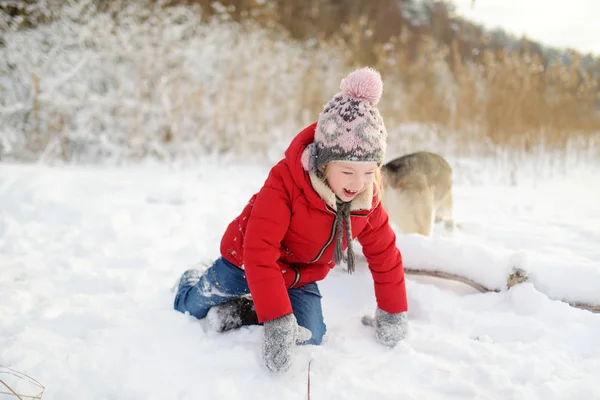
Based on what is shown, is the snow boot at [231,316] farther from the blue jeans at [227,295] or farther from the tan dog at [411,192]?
the tan dog at [411,192]

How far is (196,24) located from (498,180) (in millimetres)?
5360

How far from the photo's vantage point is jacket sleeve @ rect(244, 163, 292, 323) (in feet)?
5.00

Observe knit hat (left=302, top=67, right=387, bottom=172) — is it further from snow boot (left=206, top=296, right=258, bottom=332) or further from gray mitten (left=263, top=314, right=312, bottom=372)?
snow boot (left=206, top=296, right=258, bottom=332)

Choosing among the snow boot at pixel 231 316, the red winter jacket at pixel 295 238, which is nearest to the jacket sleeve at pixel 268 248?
the red winter jacket at pixel 295 238

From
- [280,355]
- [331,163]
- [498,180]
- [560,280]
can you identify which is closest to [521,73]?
[498,180]

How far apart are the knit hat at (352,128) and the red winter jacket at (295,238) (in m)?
0.09

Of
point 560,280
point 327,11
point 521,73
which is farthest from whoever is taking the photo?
point 327,11

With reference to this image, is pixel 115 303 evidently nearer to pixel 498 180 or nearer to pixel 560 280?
pixel 560 280

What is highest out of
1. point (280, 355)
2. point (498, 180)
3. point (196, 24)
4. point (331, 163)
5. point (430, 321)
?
point (196, 24)

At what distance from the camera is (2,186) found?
11.0ft

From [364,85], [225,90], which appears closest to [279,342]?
[364,85]

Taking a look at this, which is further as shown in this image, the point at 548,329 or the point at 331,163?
the point at 548,329

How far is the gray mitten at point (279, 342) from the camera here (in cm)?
147

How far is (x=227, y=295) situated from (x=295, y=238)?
392 mm
